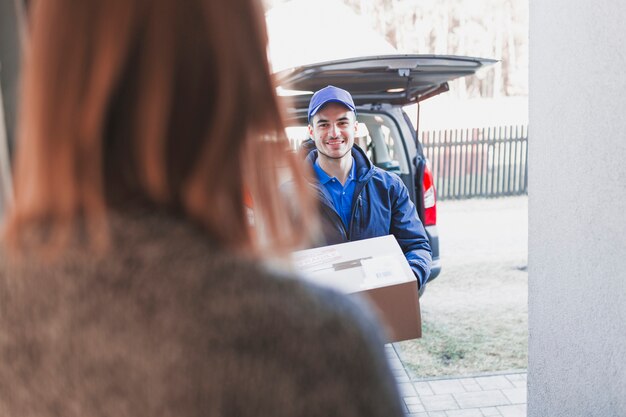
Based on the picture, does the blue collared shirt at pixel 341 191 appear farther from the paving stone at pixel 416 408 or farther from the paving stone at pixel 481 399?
the paving stone at pixel 481 399

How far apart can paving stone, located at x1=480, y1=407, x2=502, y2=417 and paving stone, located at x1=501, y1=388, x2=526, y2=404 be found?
0.21 m

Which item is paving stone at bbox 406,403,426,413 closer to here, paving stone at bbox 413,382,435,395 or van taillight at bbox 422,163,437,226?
paving stone at bbox 413,382,435,395

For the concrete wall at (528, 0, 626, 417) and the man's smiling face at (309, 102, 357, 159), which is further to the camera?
the man's smiling face at (309, 102, 357, 159)

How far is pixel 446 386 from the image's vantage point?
15.9 ft

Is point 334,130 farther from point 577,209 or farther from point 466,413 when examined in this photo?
point 466,413

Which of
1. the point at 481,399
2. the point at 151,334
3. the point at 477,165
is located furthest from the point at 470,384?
the point at 477,165

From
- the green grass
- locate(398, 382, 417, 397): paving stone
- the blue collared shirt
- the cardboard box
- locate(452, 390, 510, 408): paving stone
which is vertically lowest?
the green grass

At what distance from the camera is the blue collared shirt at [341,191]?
3.52 metres

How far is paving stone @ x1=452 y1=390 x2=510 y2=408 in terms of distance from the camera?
4.47m

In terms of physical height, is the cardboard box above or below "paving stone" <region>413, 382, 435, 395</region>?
above

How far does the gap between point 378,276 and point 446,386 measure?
261 cm

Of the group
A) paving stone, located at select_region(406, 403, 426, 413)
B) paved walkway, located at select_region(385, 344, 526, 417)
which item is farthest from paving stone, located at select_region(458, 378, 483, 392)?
paving stone, located at select_region(406, 403, 426, 413)

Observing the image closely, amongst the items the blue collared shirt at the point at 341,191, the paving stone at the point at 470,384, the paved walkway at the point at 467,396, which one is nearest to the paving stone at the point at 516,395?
the paved walkway at the point at 467,396

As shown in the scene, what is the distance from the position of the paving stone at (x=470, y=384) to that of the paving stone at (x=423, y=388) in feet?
0.83
